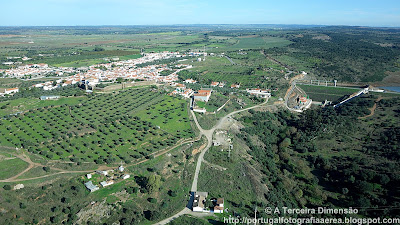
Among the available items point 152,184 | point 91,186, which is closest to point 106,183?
point 91,186

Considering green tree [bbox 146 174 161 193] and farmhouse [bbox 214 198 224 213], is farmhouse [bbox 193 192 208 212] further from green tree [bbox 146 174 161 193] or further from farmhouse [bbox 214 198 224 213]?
green tree [bbox 146 174 161 193]

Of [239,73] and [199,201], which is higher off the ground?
[239,73]

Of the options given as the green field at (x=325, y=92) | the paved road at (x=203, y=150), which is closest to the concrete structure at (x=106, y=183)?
the paved road at (x=203, y=150)

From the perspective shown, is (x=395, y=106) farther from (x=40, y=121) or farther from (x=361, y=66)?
(x=40, y=121)

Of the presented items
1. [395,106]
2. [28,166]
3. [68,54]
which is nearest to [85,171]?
[28,166]

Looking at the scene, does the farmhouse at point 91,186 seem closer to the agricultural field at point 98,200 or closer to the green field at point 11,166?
the agricultural field at point 98,200

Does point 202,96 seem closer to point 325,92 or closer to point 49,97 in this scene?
point 49,97
